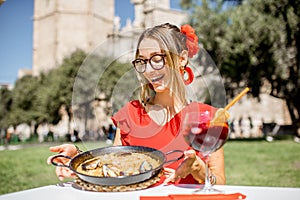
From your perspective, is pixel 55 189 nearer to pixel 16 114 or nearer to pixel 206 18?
pixel 206 18

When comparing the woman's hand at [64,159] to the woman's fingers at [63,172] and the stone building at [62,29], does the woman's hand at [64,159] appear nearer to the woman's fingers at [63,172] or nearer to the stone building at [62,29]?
the woman's fingers at [63,172]

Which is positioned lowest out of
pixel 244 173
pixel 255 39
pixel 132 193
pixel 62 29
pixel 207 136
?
pixel 244 173

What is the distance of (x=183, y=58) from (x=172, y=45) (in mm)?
124

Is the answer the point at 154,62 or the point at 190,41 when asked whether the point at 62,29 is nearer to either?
the point at 190,41

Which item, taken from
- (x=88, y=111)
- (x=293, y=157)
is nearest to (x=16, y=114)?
(x=293, y=157)

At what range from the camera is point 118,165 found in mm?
1164

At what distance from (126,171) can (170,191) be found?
0.19 m

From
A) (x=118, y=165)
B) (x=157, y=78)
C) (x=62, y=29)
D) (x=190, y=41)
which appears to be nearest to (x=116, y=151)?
(x=118, y=165)

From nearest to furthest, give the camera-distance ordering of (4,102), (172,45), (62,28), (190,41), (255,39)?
1. (172,45)
2. (190,41)
3. (255,39)
4. (4,102)
5. (62,28)

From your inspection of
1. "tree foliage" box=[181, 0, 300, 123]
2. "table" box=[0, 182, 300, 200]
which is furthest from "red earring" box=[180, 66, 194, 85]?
"tree foliage" box=[181, 0, 300, 123]

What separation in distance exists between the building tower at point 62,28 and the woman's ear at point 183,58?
39.0 m

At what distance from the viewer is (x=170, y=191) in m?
1.15

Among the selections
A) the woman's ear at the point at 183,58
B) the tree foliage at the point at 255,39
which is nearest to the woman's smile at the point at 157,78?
the woman's ear at the point at 183,58

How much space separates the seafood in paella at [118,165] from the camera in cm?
111
